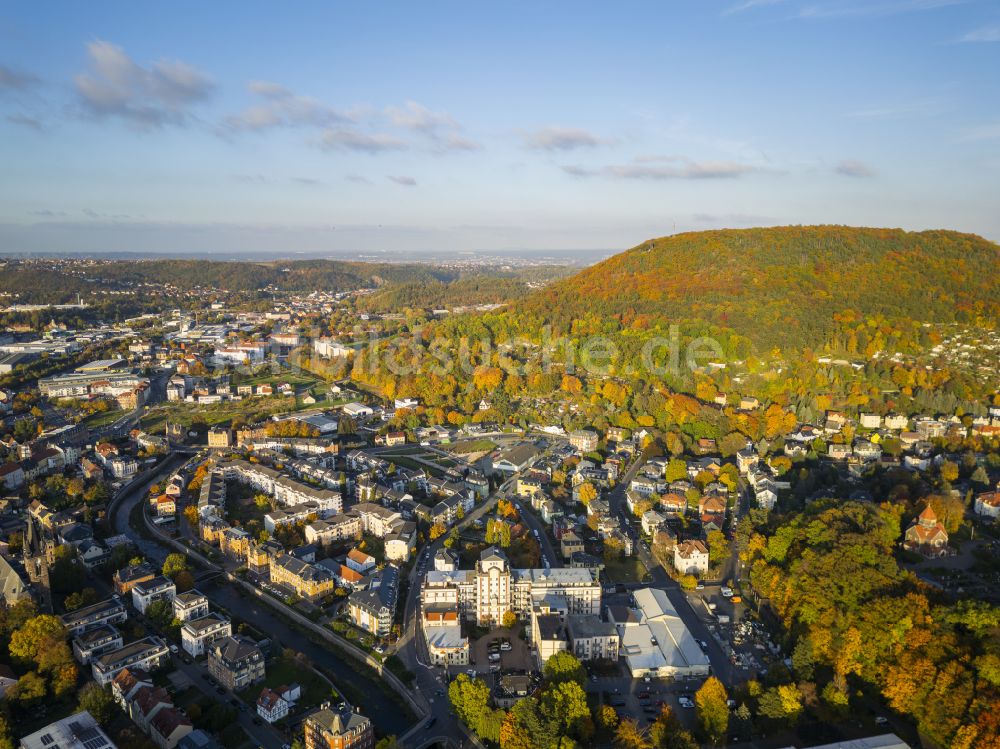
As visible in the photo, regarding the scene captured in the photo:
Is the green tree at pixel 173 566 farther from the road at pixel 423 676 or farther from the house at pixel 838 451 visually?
the house at pixel 838 451

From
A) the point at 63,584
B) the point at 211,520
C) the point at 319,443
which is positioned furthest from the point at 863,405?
the point at 63,584

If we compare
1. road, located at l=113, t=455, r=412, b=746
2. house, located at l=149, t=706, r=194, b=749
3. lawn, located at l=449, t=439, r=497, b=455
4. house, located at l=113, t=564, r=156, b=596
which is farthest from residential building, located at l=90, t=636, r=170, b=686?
lawn, located at l=449, t=439, r=497, b=455

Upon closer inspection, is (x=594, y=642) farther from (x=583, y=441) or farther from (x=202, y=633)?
(x=583, y=441)

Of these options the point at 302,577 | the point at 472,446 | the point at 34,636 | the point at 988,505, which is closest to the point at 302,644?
the point at 302,577

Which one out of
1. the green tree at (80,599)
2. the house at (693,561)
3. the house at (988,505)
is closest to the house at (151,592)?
the green tree at (80,599)

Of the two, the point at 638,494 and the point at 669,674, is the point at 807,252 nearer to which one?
the point at 638,494

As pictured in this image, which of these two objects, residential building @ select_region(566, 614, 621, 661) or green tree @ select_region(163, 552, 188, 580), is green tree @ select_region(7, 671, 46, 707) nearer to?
green tree @ select_region(163, 552, 188, 580)
